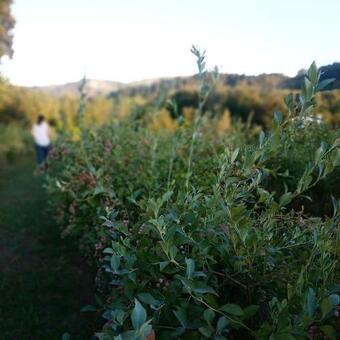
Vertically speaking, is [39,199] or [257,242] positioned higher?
[257,242]

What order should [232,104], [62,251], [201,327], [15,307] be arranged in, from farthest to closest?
[232,104]
[62,251]
[15,307]
[201,327]

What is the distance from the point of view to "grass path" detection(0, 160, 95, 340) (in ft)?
10.1

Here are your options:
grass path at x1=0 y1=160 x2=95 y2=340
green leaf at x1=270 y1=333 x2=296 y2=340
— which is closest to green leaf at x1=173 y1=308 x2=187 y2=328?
green leaf at x1=270 y1=333 x2=296 y2=340

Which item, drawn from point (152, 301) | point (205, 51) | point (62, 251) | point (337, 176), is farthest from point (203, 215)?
point (62, 251)

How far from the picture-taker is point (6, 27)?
15680mm

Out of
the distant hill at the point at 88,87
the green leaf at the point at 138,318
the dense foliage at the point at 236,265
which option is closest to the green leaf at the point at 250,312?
the dense foliage at the point at 236,265

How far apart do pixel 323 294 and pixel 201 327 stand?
43 cm

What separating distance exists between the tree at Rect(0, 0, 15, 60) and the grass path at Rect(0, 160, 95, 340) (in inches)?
345

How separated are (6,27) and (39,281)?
46.2ft

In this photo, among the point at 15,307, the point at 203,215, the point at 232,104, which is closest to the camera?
the point at 203,215

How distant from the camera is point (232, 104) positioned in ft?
63.6

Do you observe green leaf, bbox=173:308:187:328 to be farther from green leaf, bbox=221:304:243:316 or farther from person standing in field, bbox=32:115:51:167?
person standing in field, bbox=32:115:51:167

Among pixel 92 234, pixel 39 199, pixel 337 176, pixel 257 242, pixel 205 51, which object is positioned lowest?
pixel 39 199

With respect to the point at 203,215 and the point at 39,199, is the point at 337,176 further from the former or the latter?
the point at 39,199
